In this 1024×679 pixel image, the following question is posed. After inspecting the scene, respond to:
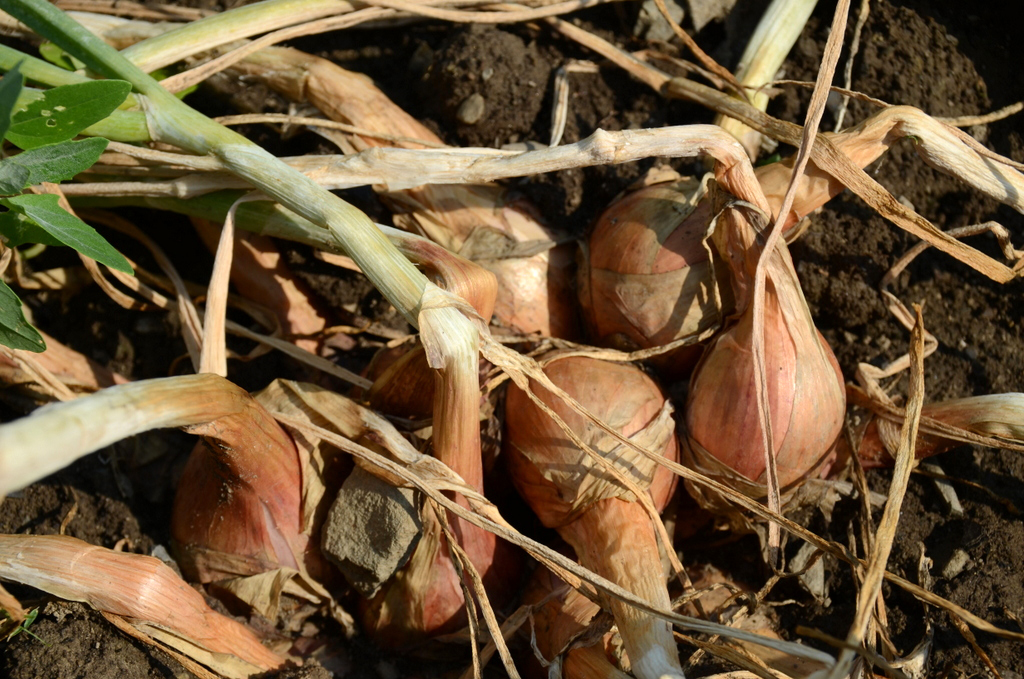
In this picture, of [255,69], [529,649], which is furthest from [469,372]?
[255,69]

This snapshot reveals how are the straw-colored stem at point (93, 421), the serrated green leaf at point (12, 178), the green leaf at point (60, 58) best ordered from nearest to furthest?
the straw-colored stem at point (93, 421) → the serrated green leaf at point (12, 178) → the green leaf at point (60, 58)

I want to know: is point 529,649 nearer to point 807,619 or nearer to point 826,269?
point 807,619

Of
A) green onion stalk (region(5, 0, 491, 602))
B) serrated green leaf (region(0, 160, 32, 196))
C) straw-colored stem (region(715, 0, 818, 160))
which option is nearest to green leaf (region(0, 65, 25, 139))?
serrated green leaf (region(0, 160, 32, 196))

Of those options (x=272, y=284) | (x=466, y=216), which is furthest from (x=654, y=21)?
(x=272, y=284)

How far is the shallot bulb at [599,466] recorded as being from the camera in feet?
3.59

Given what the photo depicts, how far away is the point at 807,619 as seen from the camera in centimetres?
122

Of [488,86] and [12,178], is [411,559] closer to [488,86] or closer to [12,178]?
[12,178]

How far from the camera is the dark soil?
3.84ft

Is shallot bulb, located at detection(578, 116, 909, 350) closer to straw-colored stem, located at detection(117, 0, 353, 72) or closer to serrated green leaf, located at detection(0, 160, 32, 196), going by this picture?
straw-colored stem, located at detection(117, 0, 353, 72)

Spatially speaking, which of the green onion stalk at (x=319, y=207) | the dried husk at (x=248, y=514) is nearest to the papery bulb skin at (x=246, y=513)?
the dried husk at (x=248, y=514)

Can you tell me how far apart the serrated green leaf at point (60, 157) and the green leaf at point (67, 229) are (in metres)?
0.06

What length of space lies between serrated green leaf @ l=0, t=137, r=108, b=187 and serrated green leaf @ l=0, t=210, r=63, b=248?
0.15m

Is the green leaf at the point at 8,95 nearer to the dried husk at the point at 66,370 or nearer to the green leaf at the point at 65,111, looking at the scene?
the green leaf at the point at 65,111

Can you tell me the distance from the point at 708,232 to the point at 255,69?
0.90m
